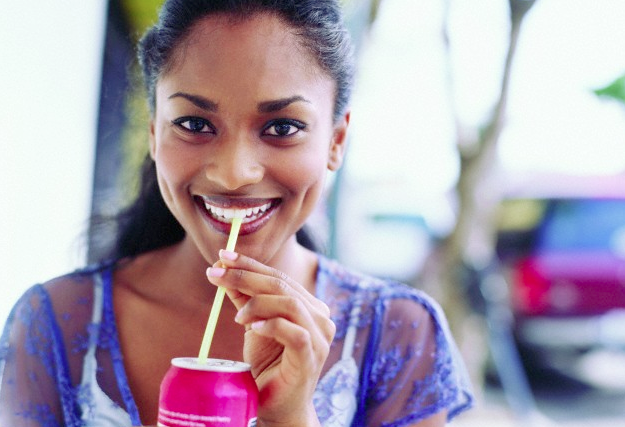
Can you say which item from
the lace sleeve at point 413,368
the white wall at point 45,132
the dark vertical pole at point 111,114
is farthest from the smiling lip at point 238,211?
the dark vertical pole at point 111,114

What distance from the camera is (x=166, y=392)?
1.08 metres

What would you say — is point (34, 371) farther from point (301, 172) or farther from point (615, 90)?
point (615, 90)

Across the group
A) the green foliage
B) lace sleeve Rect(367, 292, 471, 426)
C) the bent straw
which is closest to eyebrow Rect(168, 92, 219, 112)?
the bent straw

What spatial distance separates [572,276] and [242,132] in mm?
5131

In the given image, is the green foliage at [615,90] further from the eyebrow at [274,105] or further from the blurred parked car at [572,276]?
the eyebrow at [274,105]

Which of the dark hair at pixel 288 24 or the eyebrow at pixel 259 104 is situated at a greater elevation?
the dark hair at pixel 288 24

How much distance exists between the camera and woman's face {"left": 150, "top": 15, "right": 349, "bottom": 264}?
4.48 feet

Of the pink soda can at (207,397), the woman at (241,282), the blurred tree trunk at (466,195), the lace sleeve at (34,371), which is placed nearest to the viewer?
the pink soda can at (207,397)

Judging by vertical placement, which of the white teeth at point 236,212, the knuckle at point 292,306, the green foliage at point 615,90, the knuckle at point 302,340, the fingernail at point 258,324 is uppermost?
the green foliage at point 615,90

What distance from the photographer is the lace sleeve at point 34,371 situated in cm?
155

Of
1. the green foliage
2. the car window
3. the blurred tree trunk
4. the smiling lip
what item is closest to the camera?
the smiling lip

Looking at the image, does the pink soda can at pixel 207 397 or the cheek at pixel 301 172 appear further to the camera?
the cheek at pixel 301 172

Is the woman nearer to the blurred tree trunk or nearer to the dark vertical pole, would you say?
the dark vertical pole

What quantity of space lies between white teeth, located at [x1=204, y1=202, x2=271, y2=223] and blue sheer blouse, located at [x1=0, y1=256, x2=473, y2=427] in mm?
411
